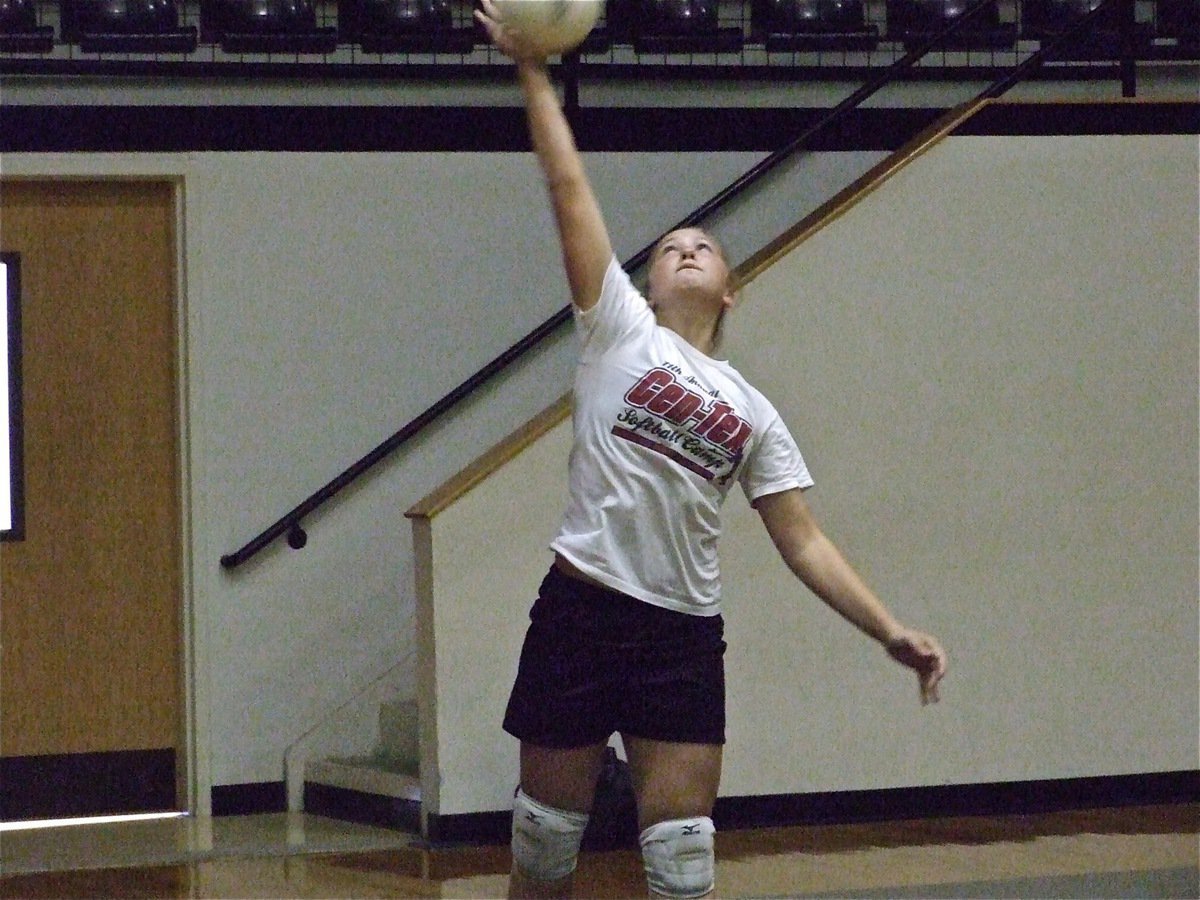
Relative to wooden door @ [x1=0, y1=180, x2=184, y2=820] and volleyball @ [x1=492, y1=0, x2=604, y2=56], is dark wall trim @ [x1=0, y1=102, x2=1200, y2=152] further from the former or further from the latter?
volleyball @ [x1=492, y1=0, x2=604, y2=56]

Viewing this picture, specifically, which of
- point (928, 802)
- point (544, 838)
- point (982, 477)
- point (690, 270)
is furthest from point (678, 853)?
point (982, 477)

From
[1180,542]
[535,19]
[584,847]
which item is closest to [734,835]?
[584,847]

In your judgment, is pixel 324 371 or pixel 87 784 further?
pixel 324 371

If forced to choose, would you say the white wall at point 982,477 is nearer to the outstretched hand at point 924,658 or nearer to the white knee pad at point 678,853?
the white knee pad at point 678,853

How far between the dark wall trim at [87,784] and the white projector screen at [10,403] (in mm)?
789

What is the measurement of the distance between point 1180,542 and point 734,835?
5.69 ft

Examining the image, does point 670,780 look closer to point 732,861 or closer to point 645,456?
point 645,456

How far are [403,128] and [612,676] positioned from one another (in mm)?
3728

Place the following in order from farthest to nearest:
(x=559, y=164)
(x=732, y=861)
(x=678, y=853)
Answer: (x=732, y=861) → (x=678, y=853) → (x=559, y=164)

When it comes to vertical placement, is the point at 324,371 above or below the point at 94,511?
above

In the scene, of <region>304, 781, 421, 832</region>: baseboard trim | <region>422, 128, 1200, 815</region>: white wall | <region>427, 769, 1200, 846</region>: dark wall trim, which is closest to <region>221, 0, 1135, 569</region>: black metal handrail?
<region>422, 128, 1200, 815</region>: white wall

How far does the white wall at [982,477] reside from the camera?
5.23 metres

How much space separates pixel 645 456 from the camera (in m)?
2.72

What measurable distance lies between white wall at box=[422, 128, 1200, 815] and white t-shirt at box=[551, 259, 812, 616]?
7.51ft
